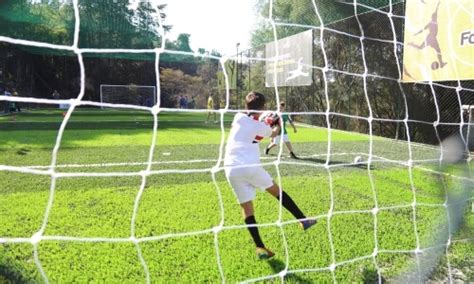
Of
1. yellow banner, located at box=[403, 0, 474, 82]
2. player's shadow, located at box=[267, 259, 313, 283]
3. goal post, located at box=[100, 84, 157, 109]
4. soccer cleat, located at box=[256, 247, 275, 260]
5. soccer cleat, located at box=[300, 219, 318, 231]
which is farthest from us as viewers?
goal post, located at box=[100, 84, 157, 109]

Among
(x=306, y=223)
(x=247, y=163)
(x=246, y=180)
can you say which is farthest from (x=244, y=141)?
(x=306, y=223)

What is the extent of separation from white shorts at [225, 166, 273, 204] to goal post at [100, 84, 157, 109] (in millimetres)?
27020

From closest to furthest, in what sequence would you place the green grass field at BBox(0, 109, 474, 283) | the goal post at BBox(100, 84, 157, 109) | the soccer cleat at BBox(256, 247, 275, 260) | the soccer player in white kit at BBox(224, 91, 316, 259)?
the green grass field at BBox(0, 109, 474, 283) < the soccer cleat at BBox(256, 247, 275, 260) < the soccer player in white kit at BBox(224, 91, 316, 259) < the goal post at BBox(100, 84, 157, 109)

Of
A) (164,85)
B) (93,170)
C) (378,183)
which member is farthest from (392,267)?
(164,85)

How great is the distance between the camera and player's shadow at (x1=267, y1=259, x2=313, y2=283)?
3.04 meters

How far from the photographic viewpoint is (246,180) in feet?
11.6

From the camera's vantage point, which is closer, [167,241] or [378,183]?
[167,241]

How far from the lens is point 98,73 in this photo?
31.0 m

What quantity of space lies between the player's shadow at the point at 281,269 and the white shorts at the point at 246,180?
0.52 meters

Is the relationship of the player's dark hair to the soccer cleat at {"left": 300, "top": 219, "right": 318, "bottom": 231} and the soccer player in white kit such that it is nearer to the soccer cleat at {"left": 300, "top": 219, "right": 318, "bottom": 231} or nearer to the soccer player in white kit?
the soccer player in white kit

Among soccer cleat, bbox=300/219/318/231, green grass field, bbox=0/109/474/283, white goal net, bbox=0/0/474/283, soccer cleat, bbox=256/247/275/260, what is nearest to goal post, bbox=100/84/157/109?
white goal net, bbox=0/0/474/283

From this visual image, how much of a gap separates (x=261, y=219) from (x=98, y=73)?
29.0 metres

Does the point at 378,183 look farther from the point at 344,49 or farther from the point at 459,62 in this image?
the point at 344,49

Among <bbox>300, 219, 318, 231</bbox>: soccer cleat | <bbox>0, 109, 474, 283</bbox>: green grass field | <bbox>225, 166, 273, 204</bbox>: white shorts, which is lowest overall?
<bbox>0, 109, 474, 283</bbox>: green grass field
